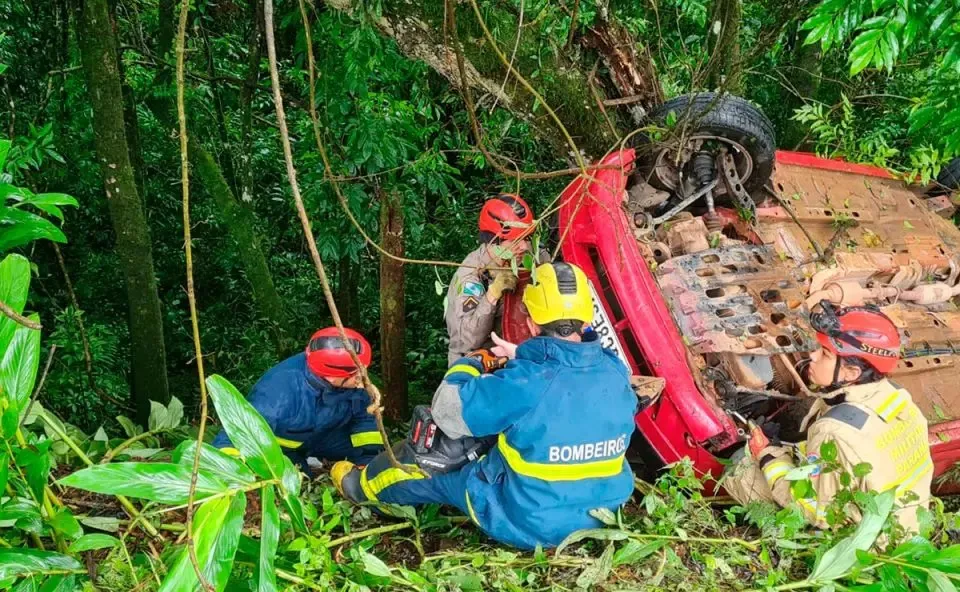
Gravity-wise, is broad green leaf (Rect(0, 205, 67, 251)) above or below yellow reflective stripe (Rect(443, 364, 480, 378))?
above

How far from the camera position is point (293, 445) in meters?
3.33

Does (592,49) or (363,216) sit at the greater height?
(592,49)

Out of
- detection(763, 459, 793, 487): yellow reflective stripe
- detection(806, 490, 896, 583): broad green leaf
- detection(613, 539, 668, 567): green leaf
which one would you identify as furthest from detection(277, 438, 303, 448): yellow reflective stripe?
detection(806, 490, 896, 583): broad green leaf

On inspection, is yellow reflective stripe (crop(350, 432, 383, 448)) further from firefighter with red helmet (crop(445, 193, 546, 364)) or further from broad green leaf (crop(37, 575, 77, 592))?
broad green leaf (crop(37, 575, 77, 592))

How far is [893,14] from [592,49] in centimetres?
204

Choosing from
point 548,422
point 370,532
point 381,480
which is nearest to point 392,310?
point 381,480

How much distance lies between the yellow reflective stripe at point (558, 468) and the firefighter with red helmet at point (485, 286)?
3.38 ft

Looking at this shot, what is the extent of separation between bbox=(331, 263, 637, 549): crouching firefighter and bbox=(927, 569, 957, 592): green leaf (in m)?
1.01

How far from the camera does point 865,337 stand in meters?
2.75

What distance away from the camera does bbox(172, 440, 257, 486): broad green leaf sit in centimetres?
137

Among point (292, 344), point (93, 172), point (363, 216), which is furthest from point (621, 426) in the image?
point (93, 172)

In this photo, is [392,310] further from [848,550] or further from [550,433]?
[848,550]

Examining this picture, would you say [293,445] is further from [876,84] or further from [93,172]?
[876,84]

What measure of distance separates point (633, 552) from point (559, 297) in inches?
38.1
